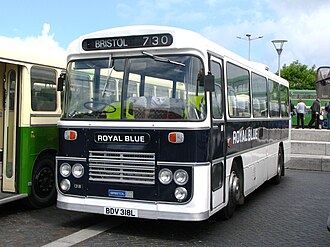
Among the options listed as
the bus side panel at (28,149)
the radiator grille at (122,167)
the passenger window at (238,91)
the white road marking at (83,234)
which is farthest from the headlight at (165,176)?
the bus side panel at (28,149)

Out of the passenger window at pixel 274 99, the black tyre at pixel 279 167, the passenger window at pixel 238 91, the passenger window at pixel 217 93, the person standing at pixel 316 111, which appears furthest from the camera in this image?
the person standing at pixel 316 111

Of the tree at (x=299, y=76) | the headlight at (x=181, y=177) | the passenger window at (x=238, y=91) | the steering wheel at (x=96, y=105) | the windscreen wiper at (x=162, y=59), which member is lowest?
the headlight at (x=181, y=177)

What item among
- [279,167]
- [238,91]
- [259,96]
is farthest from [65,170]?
[279,167]

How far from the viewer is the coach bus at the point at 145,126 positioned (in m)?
6.53

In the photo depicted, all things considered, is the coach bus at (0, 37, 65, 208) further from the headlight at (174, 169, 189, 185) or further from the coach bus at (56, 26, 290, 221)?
the headlight at (174, 169, 189, 185)

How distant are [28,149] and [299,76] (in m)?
57.7

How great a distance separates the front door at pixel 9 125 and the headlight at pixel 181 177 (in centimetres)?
314

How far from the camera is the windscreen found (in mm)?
6629

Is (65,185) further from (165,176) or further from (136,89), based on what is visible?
(136,89)

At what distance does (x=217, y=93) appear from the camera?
732 cm

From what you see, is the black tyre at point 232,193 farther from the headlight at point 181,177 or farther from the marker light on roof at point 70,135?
the marker light on roof at point 70,135

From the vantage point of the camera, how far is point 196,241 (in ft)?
22.3

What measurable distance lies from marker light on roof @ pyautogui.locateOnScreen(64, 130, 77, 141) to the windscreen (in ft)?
0.75

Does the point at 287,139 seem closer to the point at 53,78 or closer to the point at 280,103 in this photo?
the point at 280,103
